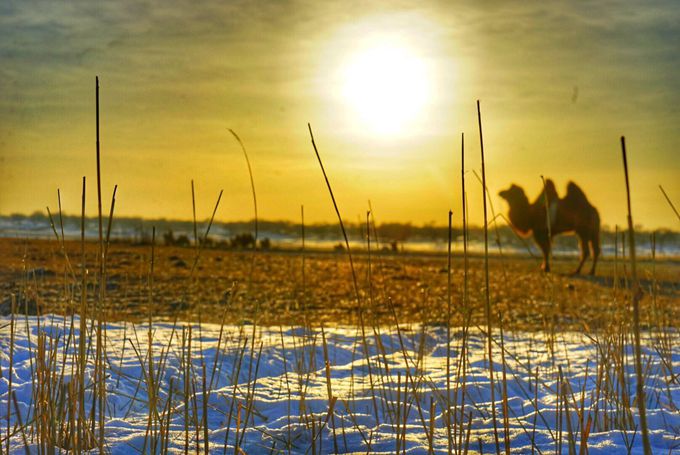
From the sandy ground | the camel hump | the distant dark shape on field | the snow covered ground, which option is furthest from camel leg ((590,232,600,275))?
the snow covered ground

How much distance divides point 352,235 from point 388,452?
68.5ft

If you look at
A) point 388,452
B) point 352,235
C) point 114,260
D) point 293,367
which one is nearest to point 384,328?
point 293,367

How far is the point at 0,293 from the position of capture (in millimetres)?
5434

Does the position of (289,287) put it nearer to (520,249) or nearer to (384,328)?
(384,328)

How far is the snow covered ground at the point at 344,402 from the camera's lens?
2145 mm

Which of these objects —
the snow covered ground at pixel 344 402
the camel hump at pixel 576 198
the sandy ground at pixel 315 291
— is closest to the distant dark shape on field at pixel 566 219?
the camel hump at pixel 576 198

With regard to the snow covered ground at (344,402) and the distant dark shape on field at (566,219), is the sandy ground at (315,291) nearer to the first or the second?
the snow covered ground at (344,402)

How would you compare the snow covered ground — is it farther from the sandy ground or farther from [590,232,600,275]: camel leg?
[590,232,600,275]: camel leg

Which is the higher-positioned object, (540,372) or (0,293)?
(0,293)

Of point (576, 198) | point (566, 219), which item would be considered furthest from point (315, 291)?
point (576, 198)

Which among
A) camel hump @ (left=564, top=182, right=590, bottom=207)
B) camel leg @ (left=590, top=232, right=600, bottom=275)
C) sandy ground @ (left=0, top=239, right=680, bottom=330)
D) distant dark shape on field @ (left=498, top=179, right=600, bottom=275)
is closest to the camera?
sandy ground @ (left=0, top=239, right=680, bottom=330)

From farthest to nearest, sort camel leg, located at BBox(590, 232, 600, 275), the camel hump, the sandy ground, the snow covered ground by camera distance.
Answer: the camel hump → camel leg, located at BBox(590, 232, 600, 275) → the sandy ground → the snow covered ground

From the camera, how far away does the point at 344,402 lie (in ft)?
7.61

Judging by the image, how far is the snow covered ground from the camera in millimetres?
2145
